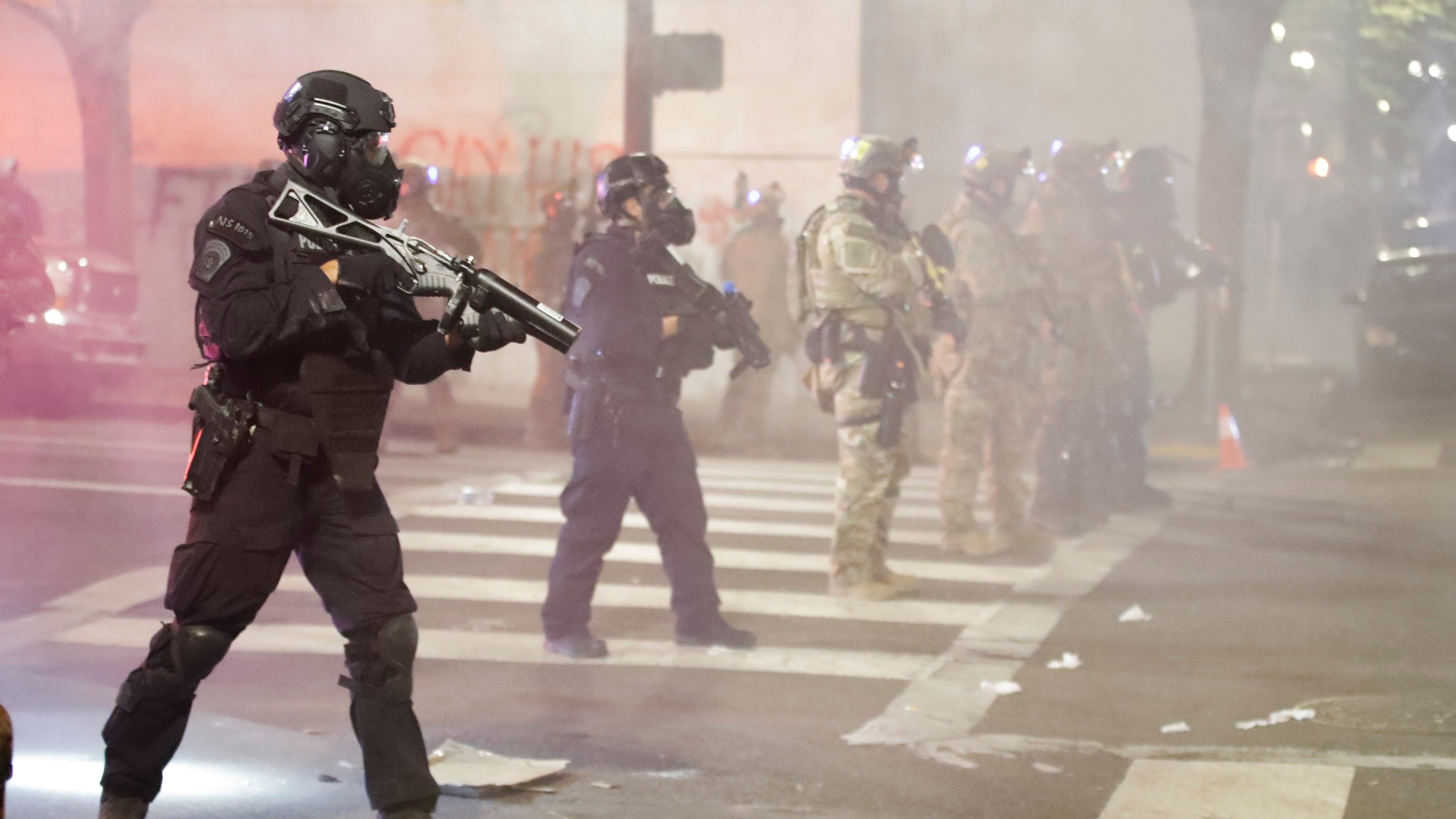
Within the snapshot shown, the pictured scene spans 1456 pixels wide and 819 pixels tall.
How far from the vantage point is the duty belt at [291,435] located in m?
3.70

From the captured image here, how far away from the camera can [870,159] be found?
283 inches

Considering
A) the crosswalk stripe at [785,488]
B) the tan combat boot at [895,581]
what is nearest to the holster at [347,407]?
the tan combat boot at [895,581]

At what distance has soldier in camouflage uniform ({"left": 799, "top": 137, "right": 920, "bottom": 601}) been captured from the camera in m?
7.14

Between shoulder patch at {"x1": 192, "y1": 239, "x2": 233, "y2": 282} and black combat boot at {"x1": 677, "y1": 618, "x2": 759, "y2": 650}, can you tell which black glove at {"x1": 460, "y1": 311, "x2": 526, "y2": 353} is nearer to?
shoulder patch at {"x1": 192, "y1": 239, "x2": 233, "y2": 282}

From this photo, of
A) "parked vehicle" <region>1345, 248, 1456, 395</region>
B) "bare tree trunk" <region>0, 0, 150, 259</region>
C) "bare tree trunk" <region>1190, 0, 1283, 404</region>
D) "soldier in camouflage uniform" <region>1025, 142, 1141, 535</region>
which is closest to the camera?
"soldier in camouflage uniform" <region>1025, 142, 1141, 535</region>

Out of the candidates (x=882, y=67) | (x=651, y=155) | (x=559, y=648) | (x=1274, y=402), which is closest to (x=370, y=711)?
(x=559, y=648)

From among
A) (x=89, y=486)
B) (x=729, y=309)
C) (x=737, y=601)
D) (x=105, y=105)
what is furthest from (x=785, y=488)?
(x=105, y=105)

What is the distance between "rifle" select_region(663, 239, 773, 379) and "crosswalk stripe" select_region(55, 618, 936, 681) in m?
1.16

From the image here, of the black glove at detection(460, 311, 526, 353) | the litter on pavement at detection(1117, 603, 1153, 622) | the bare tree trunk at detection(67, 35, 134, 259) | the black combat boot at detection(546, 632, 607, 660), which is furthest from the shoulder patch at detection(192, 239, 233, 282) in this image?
the bare tree trunk at detection(67, 35, 134, 259)

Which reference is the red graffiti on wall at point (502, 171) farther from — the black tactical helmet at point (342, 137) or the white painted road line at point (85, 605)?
the black tactical helmet at point (342, 137)

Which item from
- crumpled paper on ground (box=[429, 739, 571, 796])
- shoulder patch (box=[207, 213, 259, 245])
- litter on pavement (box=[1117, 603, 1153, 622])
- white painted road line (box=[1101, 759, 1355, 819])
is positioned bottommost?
white painted road line (box=[1101, 759, 1355, 819])

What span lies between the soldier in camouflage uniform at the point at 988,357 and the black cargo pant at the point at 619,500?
2.46 m

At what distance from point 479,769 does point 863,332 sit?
123 inches

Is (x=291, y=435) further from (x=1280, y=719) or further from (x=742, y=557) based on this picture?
(x=742, y=557)
